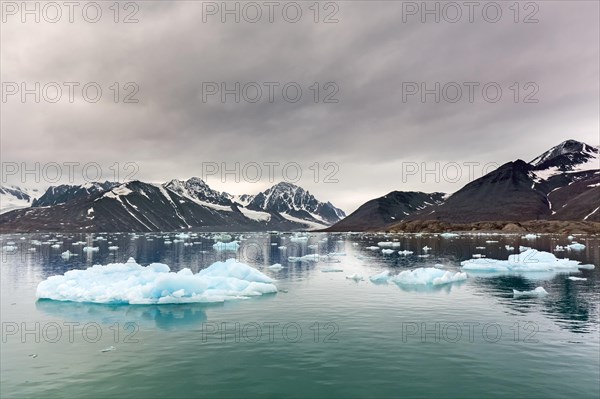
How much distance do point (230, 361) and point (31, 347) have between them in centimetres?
1260

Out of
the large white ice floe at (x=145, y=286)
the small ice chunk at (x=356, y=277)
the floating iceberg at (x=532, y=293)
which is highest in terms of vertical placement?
the large white ice floe at (x=145, y=286)

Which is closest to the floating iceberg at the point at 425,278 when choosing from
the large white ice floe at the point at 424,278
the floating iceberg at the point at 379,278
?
the large white ice floe at the point at 424,278

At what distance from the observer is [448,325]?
96.1 ft

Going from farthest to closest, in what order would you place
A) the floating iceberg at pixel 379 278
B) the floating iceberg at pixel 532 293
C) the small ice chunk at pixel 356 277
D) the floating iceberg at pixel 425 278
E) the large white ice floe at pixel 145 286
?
1. the small ice chunk at pixel 356 277
2. the floating iceberg at pixel 379 278
3. the floating iceberg at pixel 425 278
4. the floating iceberg at pixel 532 293
5. the large white ice floe at pixel 145 286

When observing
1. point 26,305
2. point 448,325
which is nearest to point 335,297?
point 448,325

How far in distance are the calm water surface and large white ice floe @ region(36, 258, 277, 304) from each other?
3.95 ft

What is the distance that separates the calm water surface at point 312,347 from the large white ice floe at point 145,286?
3.95ft

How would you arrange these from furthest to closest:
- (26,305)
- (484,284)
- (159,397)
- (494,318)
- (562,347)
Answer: (484,284) → (26,305) → (494,318) → (562,347) → (159,397)

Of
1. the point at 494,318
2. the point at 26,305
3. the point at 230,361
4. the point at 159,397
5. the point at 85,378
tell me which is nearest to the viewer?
the point at 159,397

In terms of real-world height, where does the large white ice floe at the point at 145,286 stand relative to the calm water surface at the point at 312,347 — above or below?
above

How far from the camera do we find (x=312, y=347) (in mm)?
24250

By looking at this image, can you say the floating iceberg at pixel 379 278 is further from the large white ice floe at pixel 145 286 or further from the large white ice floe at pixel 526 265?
the large white ice floe at pixel 526 265

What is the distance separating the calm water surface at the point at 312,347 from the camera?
18.3m

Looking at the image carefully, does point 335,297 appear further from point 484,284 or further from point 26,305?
point 26,305
